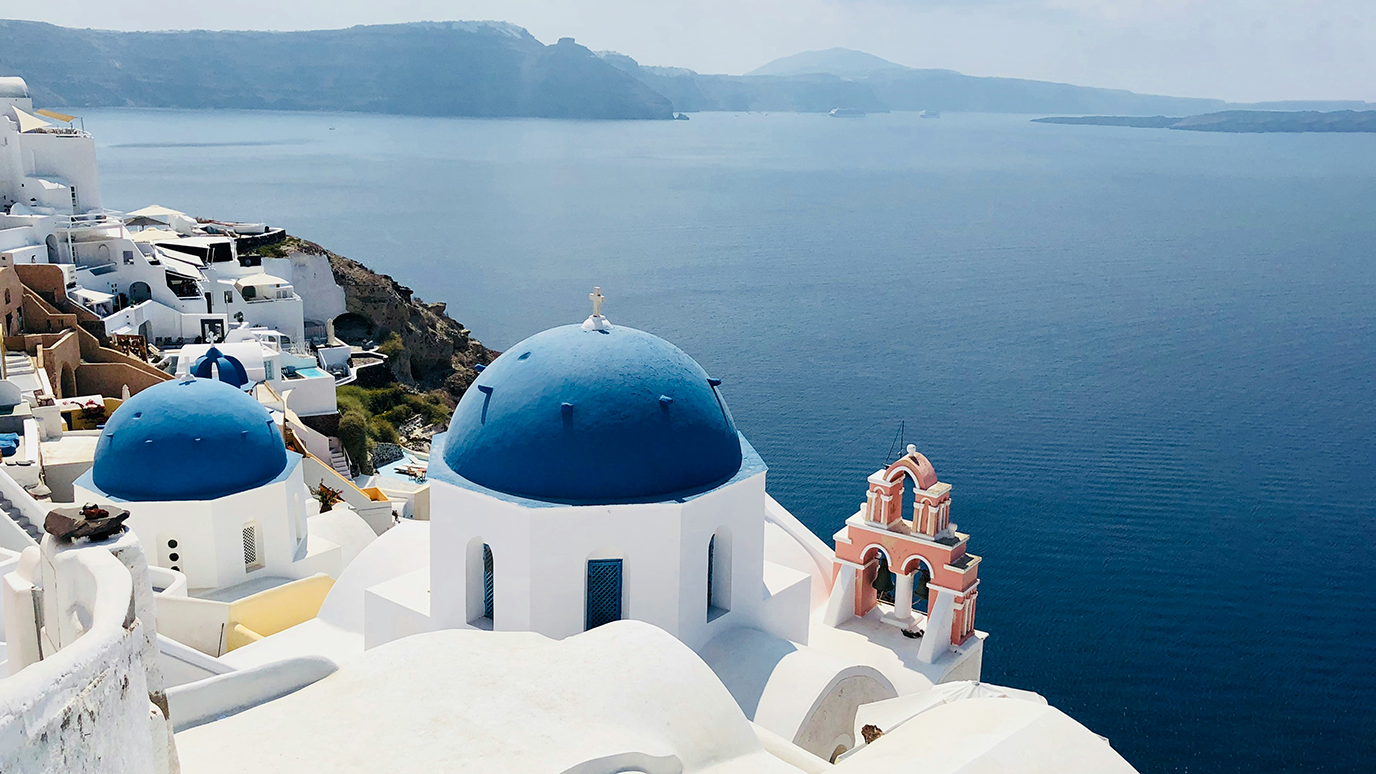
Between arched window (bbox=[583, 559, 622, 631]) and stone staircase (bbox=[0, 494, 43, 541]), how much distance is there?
295 inches

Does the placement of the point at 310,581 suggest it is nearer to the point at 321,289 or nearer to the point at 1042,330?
the point at 321,289

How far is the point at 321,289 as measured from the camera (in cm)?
Result: 4406

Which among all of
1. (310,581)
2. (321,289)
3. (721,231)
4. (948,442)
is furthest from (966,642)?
(721,231)

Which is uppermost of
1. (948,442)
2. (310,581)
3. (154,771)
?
(154,771)

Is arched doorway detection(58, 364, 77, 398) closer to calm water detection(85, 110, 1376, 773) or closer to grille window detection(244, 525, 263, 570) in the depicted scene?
grille window detection(244, 525, 263, 570)

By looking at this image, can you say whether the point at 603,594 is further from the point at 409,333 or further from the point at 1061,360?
the point at 409,333

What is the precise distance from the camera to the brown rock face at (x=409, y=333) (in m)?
44.7

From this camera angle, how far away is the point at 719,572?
446 inches

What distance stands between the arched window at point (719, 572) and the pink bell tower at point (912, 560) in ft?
7.83

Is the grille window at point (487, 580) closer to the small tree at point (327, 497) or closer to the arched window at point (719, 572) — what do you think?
the arched window at point (719, 572)

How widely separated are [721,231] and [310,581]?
216 feet

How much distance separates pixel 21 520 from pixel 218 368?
512 centimetres

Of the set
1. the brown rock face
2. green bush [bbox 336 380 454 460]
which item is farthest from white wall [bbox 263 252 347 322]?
green bush [bbox 336 380 454 460]

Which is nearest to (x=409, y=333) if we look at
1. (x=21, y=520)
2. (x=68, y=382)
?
(x=68, y=382)
